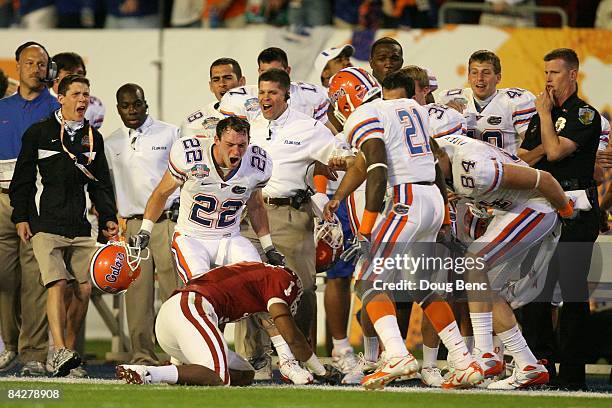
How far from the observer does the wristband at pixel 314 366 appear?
8.95m

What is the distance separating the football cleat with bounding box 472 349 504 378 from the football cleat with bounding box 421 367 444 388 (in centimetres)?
36

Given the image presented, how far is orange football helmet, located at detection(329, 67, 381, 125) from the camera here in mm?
9609

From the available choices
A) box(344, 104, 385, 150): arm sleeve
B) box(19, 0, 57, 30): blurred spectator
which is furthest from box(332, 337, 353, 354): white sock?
box(19, 0, 57, 30): blurred spectator

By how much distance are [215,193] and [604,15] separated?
5.21 m

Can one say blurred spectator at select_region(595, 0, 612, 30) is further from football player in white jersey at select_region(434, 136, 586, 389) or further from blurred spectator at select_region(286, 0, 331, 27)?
football player in white jersey at select_region(434, 136, 586, 389)

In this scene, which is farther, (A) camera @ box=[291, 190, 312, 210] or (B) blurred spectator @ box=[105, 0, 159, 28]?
(B) blurred spectator @ box=[105, 0, 159, 28]

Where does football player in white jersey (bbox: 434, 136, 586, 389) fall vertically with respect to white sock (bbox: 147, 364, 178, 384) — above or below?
above

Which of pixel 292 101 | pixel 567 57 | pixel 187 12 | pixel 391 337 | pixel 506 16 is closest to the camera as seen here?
pixel 391 337

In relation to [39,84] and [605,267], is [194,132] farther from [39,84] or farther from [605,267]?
[605,267]

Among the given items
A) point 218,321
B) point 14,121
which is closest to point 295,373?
point 218,321

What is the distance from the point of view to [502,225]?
897cm

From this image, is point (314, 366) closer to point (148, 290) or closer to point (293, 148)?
point (293, 148)

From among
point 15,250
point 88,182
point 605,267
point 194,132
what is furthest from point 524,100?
point 15,250

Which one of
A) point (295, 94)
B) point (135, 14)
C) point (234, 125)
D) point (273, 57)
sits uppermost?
point (135, 14)
